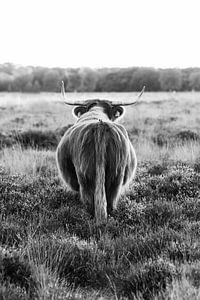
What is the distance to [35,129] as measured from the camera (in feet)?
41.3

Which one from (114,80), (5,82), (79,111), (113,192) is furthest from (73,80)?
(113,192)

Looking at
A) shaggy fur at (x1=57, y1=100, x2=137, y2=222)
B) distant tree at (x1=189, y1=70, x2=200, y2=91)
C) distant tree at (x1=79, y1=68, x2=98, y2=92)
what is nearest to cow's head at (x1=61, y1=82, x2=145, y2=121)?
shaggy fur at (x1=57, y1=100, x2=137, y2=222)

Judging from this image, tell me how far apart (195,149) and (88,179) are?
4.77 meters

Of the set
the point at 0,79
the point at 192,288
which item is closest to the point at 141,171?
the point at 192,288

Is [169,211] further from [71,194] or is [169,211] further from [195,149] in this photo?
[195,149]

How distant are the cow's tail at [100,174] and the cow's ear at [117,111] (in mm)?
1471

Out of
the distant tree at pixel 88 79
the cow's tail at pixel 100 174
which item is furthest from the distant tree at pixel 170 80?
the cow's tail at pixel 100 174

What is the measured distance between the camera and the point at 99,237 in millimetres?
4621

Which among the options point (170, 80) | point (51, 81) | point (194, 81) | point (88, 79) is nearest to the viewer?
point (51, 81)

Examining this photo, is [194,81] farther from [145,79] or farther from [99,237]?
[99,237]

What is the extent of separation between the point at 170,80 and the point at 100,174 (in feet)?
145

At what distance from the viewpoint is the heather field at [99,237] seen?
336 cm

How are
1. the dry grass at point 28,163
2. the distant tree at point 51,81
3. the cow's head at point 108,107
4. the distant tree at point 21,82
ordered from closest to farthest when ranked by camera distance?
1. the cow's head at point 108,107
2. the dry grass at point 28,163
3. the distant tree at point 51,81
4. the distant tree at point 21,82

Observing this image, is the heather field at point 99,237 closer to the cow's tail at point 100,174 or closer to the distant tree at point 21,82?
the cow's tail at point 100,174
